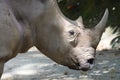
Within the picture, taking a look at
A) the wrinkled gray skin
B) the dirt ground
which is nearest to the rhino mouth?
the wrinkled gray skin

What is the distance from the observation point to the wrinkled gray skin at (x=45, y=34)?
12.3 feet

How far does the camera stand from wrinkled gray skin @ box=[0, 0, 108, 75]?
Result: 12.3 ft

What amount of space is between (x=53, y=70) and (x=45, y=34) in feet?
14.0

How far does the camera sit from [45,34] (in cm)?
403

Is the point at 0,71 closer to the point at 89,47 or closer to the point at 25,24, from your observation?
the point at 25,24

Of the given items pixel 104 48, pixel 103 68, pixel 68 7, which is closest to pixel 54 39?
pixel 68 7

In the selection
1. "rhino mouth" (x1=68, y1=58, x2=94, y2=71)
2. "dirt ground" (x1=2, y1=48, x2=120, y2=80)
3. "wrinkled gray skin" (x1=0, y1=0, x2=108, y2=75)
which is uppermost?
"dirt ground" (x1=2, y1=48, x2=120, y2=80)

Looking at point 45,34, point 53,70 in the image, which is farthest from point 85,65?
point 53,70

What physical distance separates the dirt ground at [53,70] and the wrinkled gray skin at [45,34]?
3.02m

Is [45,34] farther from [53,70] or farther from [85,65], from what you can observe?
→ [53,70]

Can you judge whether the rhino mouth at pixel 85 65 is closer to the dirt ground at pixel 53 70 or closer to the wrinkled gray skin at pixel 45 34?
the wrinkled gray skin at pixel 45 34

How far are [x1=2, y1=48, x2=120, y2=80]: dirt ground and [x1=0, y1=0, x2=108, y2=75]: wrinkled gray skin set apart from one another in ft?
9.90

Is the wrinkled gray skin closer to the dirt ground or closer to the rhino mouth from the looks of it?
the rhino mouth

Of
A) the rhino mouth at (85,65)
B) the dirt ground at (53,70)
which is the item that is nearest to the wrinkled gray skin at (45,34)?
the rhino mouth at (85,65)
